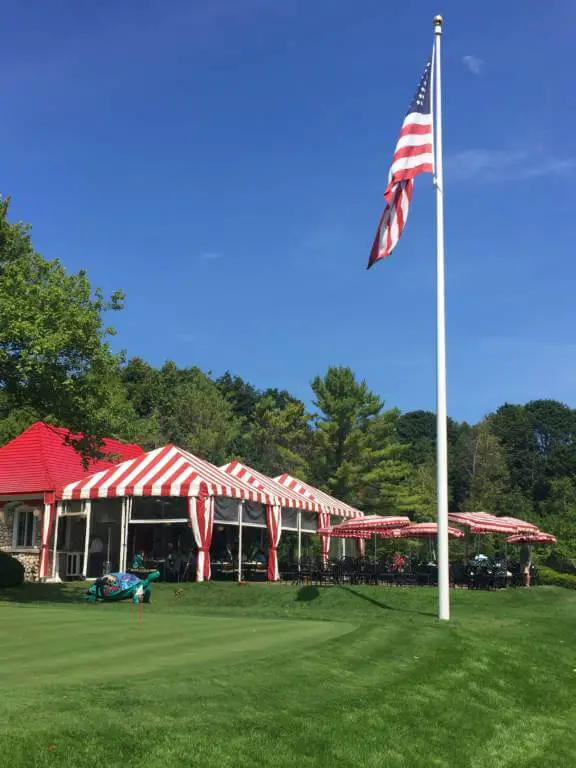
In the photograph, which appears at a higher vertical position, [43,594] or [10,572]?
[10,572]

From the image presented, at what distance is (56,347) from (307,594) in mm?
Answer: 9301

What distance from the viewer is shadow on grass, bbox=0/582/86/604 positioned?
68.5 ft

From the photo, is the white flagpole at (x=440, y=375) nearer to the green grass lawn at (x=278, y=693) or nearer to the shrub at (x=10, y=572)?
the green grass lawn at (x=278, y=693)

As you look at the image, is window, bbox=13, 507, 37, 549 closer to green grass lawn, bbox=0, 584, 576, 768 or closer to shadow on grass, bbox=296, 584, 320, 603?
shadow on grass, bbox=296, 584, 320, 603

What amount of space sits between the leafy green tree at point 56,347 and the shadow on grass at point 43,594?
410 centimetres

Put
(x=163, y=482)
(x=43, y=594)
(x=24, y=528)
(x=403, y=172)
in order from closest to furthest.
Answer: (x=403, y=172) → (x=43, y=594) → (x=163, y=482) → (x=24, y=528)

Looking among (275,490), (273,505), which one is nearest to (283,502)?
(273,505)

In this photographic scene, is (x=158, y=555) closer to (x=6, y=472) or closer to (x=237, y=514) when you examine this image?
(x=237, y=514)

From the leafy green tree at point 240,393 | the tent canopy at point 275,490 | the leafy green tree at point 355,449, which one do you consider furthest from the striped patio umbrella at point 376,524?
the leafy green tree at point 240,393

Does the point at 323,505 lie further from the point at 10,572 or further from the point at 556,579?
the point at 10,572

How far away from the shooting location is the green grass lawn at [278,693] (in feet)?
18.2

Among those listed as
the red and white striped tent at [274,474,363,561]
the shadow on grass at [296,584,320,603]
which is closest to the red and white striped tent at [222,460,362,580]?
the red and white striped tent at [274,474,363,561]

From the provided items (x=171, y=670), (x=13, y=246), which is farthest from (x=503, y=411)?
(x=171, y=670)

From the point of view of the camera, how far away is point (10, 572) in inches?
920
